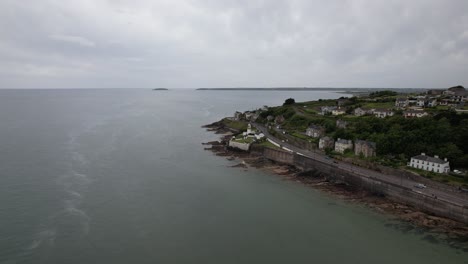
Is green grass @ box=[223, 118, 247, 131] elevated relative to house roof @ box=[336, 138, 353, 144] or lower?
lower

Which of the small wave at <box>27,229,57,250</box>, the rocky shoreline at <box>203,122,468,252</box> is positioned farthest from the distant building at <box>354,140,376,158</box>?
the small wave at <box>27,229,57,250</box>

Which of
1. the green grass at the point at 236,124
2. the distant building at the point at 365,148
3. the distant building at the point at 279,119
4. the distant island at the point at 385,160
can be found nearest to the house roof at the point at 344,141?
the distant island at the point at 385,160

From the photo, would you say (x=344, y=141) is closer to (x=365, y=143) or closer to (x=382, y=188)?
(x=365, y=143)

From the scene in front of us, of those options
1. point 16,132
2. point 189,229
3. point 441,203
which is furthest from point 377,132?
point 16,132

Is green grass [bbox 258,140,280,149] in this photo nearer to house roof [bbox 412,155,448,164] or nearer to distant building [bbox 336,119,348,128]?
distant building [bbox 336,119,348,128]

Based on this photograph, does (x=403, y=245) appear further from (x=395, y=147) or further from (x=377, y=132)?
(x=377, y=132)
